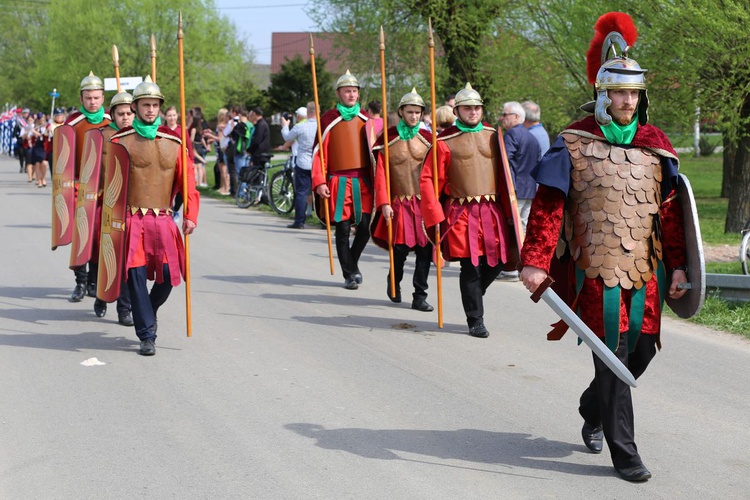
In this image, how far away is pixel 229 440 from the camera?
5863 millimetres

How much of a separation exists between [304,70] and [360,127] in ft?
126

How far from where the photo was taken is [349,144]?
1079 centimetres

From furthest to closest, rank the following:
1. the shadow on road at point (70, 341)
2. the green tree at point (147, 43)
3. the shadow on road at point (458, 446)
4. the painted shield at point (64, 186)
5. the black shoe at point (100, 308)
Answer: the green tree at point (147, 43), the painted shield at point (64, 186), the black shoe at point (100, 308), the shadow on road at point (70, 341), the shadow on road at point (458, 446)

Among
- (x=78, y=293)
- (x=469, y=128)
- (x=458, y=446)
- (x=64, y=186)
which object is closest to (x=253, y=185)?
(x=78, y=293)

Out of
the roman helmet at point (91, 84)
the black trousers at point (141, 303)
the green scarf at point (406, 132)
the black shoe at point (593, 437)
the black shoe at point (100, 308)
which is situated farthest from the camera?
the green scarf at point (406, 132)

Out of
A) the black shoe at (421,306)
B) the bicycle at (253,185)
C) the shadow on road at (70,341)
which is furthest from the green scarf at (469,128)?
the bicycle at (253,185)

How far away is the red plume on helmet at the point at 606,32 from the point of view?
17.5ft

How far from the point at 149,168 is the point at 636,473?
13.9 ft

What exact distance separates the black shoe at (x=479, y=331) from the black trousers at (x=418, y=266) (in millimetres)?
1227

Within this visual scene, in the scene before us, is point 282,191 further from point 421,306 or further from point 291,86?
point 291,86

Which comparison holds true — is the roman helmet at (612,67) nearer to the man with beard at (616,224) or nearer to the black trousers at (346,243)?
the man with beard at (616,224)

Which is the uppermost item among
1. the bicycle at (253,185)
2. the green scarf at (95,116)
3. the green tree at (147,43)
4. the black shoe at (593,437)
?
the green tree at (147,43)

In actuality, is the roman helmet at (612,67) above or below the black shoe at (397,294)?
above

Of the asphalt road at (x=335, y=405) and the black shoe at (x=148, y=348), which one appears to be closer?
the asphalt road at (x=335, y=405)
